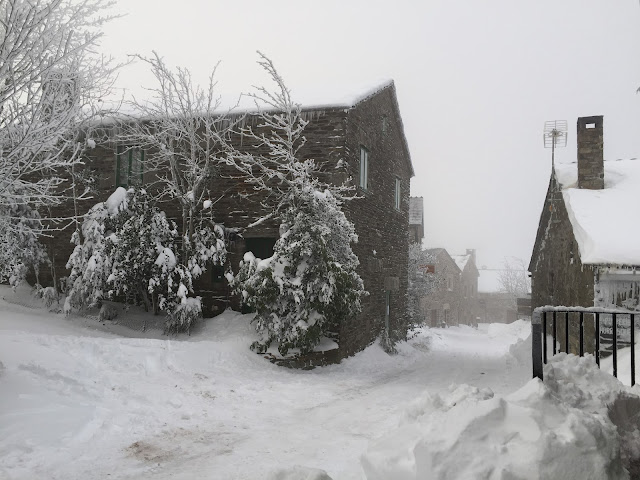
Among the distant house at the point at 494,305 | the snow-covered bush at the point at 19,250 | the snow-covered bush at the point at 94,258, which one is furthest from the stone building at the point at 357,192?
the distant house at the point at 494,305

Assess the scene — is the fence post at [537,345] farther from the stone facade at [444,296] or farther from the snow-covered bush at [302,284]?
the stone facade at [444,296]

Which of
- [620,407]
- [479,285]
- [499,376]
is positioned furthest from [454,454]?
[479,285]

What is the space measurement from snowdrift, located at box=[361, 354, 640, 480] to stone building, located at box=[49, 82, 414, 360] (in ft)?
27.1

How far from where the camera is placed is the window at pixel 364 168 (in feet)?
46.1

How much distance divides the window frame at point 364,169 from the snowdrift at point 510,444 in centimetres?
1090

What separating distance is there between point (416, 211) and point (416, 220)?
1033mm

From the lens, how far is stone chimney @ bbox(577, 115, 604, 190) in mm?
13867

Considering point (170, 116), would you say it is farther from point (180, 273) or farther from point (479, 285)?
point (479, 285)

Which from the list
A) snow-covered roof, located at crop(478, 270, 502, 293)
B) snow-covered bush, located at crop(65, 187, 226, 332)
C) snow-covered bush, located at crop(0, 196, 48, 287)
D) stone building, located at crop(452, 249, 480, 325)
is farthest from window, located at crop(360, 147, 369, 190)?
snow-covered roof, located at crop(478, 270, 502, 293)

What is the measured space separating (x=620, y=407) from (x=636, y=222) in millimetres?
9646

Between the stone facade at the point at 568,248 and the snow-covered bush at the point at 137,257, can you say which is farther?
the snow-covered bush at the point at 137,257

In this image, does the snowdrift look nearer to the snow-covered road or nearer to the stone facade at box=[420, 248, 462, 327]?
the snow-covered road

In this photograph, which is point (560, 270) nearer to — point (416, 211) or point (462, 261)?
point (416, 211)

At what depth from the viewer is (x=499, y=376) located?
38.2 ft
